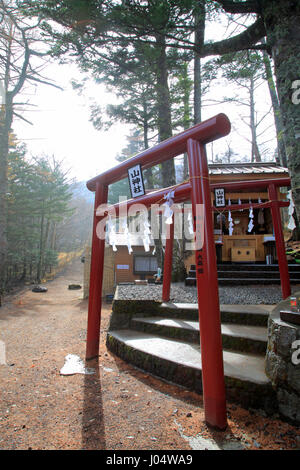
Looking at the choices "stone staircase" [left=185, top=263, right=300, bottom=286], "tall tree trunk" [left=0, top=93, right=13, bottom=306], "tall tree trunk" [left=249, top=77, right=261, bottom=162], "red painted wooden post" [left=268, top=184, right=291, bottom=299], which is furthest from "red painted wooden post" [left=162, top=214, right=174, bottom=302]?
"tall tree trunk" [left=249, top=77, right=261, bottom=162]

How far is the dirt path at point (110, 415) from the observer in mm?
1837

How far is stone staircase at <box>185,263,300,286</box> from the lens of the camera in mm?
6353

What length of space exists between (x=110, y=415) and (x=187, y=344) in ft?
4.64

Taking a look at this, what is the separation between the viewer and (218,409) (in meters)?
1.97

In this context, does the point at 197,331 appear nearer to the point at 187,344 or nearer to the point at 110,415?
the point at 187,344

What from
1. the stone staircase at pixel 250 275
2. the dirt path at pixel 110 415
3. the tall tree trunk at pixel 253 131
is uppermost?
the tall tree trunk at pixel 253 131

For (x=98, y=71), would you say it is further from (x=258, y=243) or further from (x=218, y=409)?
(x=218, y=409)

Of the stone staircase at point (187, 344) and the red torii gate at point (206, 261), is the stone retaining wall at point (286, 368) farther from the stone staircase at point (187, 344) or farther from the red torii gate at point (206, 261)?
the red torii gate at point (206, 261)

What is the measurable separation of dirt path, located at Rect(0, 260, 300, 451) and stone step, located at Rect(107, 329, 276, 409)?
0.11 meters

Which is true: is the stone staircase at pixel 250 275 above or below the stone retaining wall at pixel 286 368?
above

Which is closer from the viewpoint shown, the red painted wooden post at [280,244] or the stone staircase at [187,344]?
the stone staircase at [187,344]

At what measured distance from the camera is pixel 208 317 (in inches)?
81.4

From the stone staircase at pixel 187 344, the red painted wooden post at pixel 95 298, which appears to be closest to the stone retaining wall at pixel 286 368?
the stone staircase at pixel 187 344
